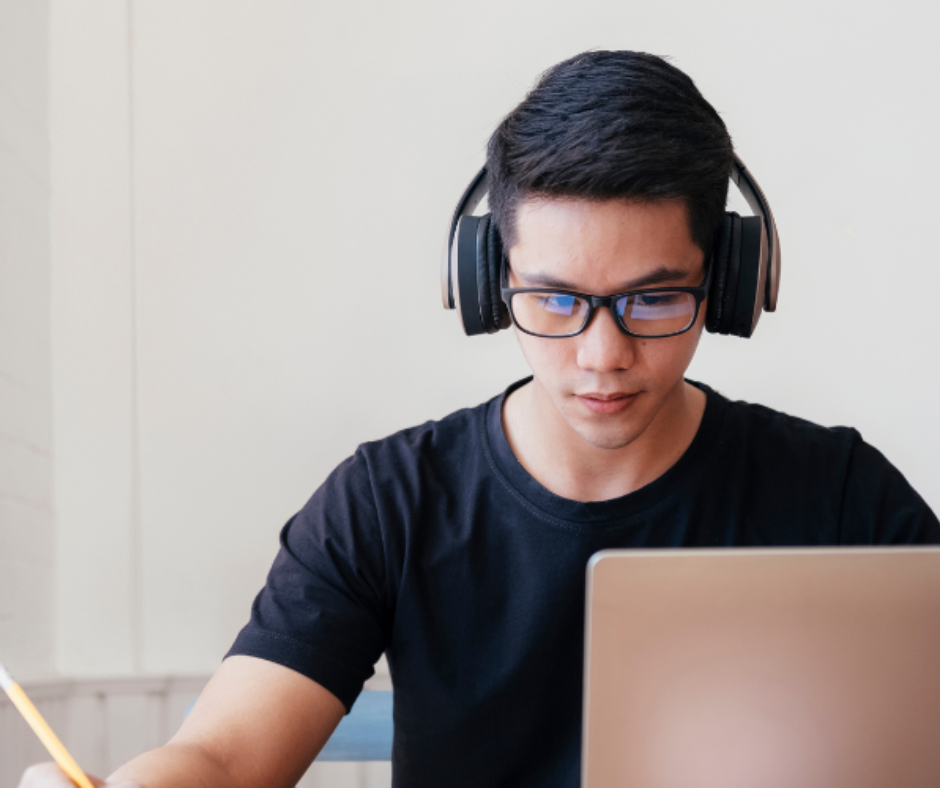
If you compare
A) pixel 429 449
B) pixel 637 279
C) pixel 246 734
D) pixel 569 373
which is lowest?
pixel 246 734

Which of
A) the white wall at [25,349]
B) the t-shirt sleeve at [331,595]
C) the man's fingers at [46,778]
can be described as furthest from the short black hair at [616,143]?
the white wall at [25,349]

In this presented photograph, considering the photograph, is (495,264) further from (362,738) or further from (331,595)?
(362,738)

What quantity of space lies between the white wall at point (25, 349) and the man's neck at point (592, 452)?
37.3 inches

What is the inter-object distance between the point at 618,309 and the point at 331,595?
460 mm

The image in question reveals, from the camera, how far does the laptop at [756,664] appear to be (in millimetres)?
580

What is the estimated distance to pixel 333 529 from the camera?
3.59 ft

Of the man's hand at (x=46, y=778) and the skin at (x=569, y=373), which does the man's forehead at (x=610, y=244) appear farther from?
the man's hand at (x=46, y=778)

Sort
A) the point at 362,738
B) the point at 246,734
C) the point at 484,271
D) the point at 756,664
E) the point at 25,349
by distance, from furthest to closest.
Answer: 1. the point at 25,349
2. the point at 362,738
3. the point at 484,271
4. the point at 246,734
5. the point at 756,664

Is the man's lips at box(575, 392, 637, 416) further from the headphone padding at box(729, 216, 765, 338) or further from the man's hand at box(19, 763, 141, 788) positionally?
the man's hand at box(19, 763, 141, 788)

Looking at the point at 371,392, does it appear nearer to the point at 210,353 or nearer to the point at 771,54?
the point at 210,353

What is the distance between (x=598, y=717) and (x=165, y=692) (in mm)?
1390

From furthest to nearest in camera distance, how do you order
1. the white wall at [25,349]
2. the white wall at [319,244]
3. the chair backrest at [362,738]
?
the white wall at [319,244] → the white wall at [25,349] → the chair backrest at [362,738]

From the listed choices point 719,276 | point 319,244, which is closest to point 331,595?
point 719,276

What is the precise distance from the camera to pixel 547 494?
1.08 meters
